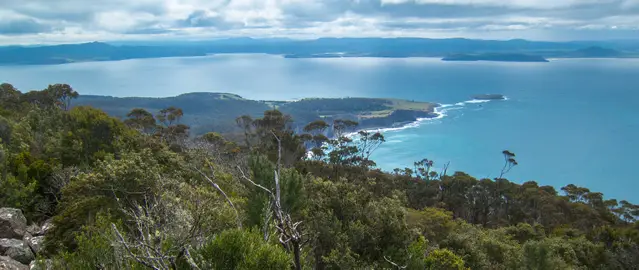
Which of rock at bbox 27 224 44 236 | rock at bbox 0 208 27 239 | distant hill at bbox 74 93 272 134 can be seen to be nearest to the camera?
rock at bbox 0 208 27 239

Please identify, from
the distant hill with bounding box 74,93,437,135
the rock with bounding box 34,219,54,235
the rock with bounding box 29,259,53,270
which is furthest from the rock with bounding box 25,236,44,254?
the distant hill with bounding box 74,93,437,135

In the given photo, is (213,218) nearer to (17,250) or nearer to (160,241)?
(17,250)

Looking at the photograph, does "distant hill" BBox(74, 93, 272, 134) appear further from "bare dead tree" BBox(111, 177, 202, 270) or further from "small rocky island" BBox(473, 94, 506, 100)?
"small rocky island" BBox(473, 94, 506, 100)

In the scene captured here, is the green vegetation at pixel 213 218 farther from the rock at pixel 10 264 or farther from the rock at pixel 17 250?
the rock at pixel 10 264

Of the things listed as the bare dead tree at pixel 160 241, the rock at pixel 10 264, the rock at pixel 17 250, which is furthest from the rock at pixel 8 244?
the bare dead tree at pixel 160 241

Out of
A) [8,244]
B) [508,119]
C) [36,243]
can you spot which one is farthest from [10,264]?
[508,119]

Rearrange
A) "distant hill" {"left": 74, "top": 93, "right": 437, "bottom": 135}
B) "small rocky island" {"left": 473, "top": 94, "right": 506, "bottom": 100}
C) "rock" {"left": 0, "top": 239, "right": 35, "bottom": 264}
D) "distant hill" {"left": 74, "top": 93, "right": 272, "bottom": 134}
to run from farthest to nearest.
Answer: "small rocky island" {"left": 473, "top": 94, "right": 506, "bottom": 100}
"distant hill" {"left": 74, "top": 93, "right": 437, "bottom": 135}
"distant hill" {"left": 74, "top": 93, "right": 272, "bottom": 134}
"rock" {"left": 0, "top": 239, "right": 35, "bottom": 264}
